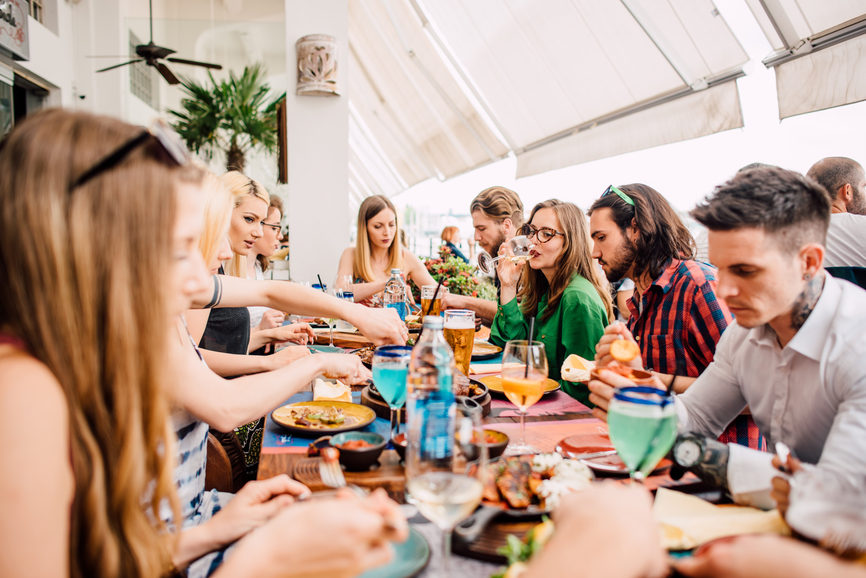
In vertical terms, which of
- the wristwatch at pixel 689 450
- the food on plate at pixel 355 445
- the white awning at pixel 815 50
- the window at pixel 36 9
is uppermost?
the window at pixel 36 9

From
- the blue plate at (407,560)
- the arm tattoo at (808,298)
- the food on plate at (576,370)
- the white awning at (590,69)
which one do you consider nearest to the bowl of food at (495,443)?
the blue plate at (407,560)

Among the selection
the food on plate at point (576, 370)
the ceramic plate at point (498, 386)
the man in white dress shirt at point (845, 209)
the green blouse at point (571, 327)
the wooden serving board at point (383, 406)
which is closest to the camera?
the wooden serving board at point (383, 406)

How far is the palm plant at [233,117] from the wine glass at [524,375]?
645 cm

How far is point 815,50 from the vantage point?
2893 mm

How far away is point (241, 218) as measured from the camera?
10.1 feet

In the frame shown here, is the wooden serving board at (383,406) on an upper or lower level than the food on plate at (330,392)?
lower

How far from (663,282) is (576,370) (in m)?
0.76

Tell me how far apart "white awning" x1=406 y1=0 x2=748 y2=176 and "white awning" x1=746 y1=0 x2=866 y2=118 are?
0.34 meters

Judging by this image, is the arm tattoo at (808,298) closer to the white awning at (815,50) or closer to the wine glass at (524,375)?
the wine glass at (524,375)

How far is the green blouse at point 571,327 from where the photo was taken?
223cm

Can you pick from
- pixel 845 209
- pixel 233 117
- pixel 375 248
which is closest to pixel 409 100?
pixel 233 117

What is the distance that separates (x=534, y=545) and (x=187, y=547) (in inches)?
24.7

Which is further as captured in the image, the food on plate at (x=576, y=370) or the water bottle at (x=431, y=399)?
the food on plate at (x=576, y=370)

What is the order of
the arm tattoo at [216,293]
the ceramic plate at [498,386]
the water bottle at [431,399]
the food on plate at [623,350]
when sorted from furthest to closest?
the arm tattoo at [216,293], the ceramic plate at [498,386], the food on plate at [623,350], the water bottle at [431,399]
